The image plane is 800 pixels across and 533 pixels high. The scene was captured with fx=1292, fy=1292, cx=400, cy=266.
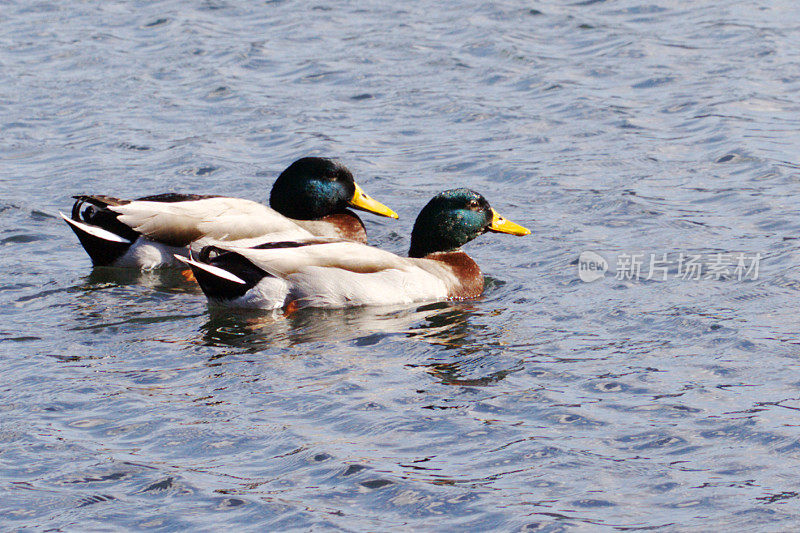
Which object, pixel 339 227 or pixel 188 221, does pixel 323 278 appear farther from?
pixel 339 227

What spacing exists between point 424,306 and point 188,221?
2250 millimetres

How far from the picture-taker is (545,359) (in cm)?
848

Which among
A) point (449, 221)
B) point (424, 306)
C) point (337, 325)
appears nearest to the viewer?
point (337, 325)

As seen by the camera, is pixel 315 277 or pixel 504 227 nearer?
pixel 315 277

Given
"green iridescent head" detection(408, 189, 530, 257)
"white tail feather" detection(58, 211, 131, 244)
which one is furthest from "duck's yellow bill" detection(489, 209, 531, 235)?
"white tail feather" detection(58, 211, 131, 244)

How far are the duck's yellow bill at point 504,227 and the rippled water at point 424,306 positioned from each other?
0.94 feet

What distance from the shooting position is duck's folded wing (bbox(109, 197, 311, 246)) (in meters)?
10.8

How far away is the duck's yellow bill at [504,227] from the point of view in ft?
35.7

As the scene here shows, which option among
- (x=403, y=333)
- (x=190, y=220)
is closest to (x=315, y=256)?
(x=403, y=333)

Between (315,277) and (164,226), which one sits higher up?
(164,226)

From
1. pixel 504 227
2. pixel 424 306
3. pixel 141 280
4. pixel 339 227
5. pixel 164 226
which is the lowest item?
pixel 424 306

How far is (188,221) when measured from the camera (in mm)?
10883

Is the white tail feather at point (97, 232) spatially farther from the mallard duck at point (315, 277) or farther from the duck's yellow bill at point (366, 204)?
the duck's yellow bill at point (366, 204)

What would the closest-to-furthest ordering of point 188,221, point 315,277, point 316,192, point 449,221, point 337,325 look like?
point 337,325 < point 315,277 < point 449,221 < point 188,221 < point 316,192
